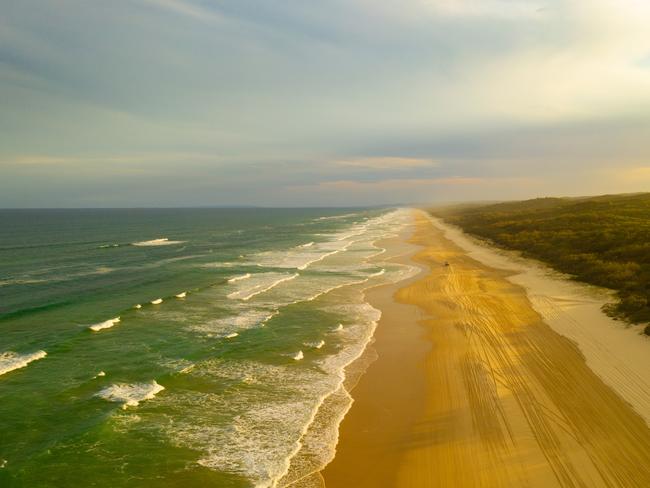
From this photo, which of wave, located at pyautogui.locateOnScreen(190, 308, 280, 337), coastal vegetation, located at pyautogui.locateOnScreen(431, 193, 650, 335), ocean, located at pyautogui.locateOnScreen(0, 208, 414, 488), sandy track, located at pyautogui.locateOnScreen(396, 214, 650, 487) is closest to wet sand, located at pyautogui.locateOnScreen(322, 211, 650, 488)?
sandy track, located at pyautogui.locateOnScreen(396, 214, 650, 487)

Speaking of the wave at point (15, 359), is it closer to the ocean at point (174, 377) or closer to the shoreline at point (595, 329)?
the ocean at point (174, 377)

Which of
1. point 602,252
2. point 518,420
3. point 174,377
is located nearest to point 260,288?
point 174,377

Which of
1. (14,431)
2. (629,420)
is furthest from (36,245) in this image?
(629,420)

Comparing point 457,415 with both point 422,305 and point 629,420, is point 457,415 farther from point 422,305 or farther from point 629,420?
point 422,305

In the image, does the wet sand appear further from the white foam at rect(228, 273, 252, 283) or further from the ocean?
the white foam at rect(228, 273, 252, 283)

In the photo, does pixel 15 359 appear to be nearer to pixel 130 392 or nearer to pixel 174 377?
pixel 130 392

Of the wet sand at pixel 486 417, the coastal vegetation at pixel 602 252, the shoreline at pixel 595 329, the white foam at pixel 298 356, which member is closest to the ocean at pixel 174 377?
the white foam at pixel 298 356
